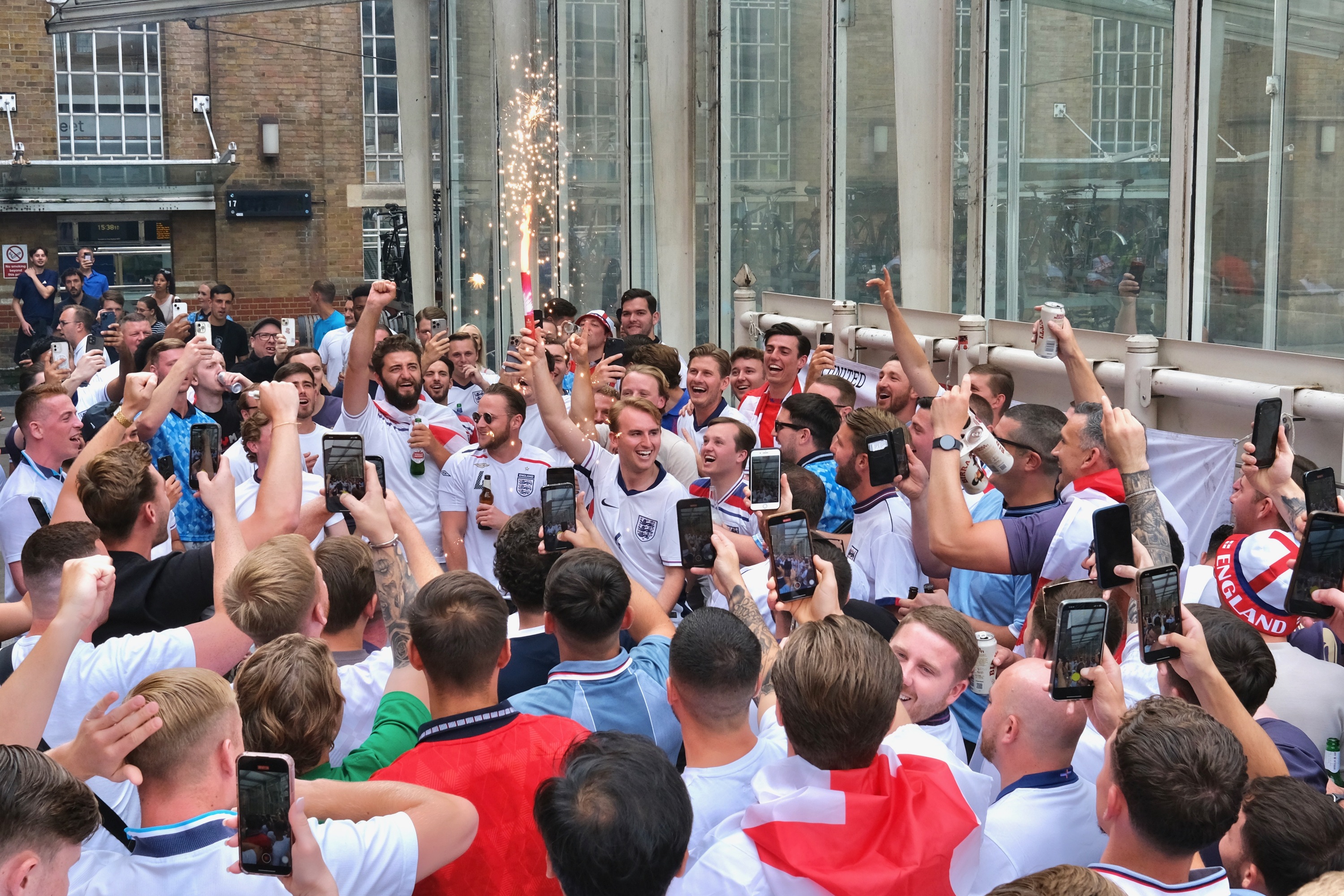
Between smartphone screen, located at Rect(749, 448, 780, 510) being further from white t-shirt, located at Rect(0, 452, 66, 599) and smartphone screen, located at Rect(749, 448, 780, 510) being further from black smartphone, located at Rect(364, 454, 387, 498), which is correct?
white t-shirt, located at Rect(0, 452, 66, 599)

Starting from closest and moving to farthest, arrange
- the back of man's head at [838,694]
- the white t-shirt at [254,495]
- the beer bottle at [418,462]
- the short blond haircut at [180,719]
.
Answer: the short blond haircut at [180,719]
the back of man's head at [838,694]
the white t-shirt at [254,495]
the beer bottle at [418,462]

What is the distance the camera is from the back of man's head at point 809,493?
175 inches

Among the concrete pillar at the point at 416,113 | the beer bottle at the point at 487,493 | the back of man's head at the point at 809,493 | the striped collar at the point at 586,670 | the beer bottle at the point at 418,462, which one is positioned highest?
the concrete pillar at the point at 416,113

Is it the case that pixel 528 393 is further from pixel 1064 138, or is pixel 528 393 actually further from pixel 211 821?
pixel 211 821

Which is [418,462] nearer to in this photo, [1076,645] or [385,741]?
[385,741]

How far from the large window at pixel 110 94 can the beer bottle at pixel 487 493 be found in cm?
1822

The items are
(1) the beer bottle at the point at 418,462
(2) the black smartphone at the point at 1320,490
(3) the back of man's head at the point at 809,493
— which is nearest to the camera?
(2) the black smartphone at the point at 1320,490

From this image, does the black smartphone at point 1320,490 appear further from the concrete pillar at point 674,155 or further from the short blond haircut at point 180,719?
the concrete pillar at point 674,155

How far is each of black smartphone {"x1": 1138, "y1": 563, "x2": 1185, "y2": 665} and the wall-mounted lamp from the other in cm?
2094

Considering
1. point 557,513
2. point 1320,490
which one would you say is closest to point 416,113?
point 557,513

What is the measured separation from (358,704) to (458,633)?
557 millimetres

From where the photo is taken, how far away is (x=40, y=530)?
3.60 metres

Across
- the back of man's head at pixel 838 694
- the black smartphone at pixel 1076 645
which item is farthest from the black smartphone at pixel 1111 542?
the back of man's head at pixel 838 694

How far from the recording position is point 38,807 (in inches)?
78.5
